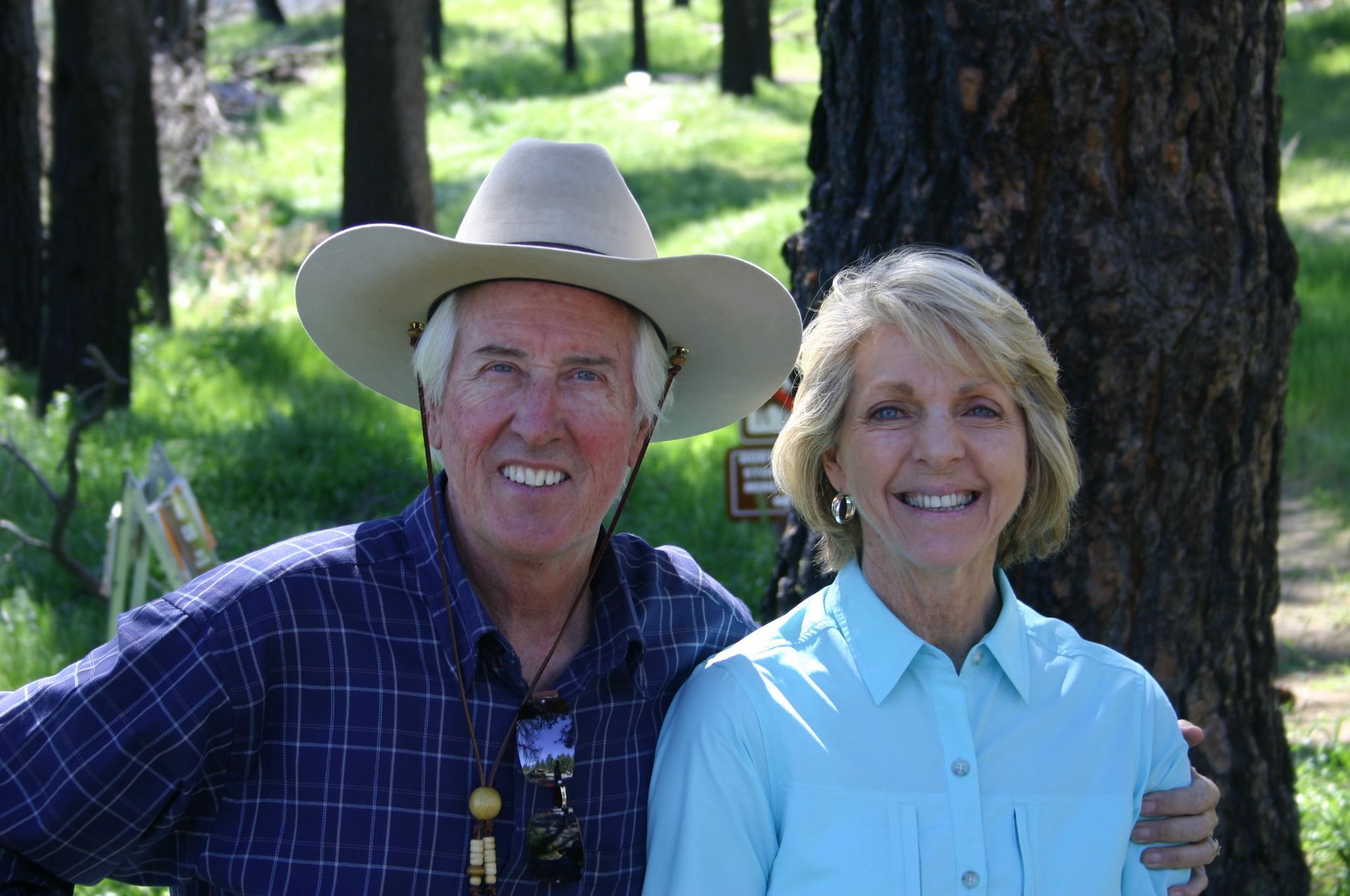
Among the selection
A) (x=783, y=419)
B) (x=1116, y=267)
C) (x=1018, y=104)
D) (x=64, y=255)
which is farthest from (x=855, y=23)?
(x=64, y=255)

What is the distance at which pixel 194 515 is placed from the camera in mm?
4594

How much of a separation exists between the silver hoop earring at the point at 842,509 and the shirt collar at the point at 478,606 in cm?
44

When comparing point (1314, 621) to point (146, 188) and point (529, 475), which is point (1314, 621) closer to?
point (529, 475)

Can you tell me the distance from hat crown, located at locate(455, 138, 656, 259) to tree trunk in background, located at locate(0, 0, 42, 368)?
9.81 meters

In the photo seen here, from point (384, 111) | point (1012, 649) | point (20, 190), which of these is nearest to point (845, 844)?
point (1012, 649)

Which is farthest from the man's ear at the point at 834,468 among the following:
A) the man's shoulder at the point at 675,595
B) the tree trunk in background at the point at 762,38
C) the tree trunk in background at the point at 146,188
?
the tree trunk in background at the point at 762,38

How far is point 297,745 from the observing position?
223 centimetres

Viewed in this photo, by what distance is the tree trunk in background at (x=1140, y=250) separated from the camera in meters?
3.21

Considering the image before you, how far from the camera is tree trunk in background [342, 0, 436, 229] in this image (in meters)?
10.9

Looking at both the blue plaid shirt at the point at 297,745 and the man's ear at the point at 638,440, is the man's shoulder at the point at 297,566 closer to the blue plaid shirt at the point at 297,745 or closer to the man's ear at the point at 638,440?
the blue plaid shirt at the point at 297,745

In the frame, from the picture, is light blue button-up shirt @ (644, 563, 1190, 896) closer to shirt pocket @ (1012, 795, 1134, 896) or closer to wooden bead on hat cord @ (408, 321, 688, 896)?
shirt pocket @ (1012, 795, 1134, 896)

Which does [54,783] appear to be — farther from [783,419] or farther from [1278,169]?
[783,419]

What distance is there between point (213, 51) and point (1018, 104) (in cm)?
3541

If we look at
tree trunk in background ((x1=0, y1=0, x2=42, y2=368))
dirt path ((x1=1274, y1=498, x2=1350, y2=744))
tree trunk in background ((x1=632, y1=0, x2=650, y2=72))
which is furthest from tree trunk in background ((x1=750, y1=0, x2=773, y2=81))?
dirt path ((x1=1274, y1=498, x2=1350, y2=744))
